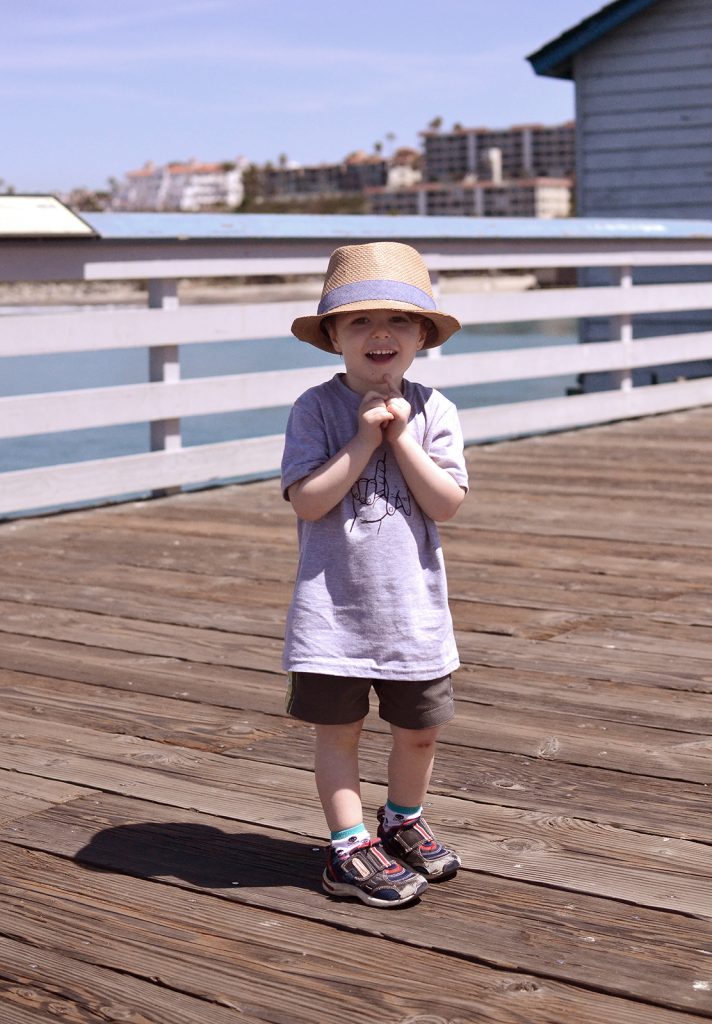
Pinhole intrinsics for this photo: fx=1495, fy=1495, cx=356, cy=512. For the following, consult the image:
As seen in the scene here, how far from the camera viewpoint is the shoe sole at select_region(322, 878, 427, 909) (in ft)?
7.82

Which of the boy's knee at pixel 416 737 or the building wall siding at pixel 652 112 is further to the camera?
the building wall siding at pixel 652 112

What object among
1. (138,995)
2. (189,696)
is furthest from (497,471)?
(138,995)

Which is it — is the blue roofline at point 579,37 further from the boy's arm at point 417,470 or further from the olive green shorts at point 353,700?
the olive green shorts at point 353,700

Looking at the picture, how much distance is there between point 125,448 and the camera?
8266mm

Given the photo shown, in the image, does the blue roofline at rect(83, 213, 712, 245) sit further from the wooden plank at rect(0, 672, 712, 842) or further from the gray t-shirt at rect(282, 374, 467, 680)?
the gray t-shirt at rect(282, 374, 467, 680)

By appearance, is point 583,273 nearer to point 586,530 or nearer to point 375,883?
point 586,530

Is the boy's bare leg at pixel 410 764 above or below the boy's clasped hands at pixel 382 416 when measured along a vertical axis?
below

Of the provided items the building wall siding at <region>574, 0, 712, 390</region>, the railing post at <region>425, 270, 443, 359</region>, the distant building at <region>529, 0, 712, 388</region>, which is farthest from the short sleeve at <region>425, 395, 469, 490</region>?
the building wall siding at <region>574, 0, 712, 390</region>

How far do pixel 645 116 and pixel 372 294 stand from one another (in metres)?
12.6

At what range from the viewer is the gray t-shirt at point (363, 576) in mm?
2447

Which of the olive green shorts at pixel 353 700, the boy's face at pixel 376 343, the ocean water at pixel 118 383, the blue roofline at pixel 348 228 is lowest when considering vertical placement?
the ocean water at pixel 118 383

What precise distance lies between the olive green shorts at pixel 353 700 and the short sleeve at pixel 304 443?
1.02 feet

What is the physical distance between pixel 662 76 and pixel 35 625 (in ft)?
37.2

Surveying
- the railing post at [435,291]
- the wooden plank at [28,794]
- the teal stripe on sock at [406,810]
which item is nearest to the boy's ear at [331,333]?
the teal stripe on sock at [406,810]
